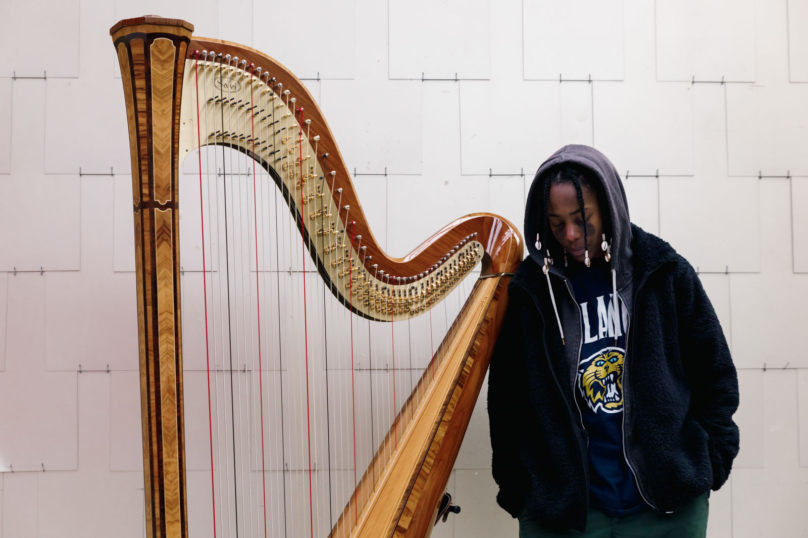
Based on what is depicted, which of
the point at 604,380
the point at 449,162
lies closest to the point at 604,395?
the point at 604,380

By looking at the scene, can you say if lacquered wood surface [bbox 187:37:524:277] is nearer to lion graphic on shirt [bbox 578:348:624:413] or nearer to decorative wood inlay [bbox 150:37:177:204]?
decorative wood inlay [bbox 150:37:177:204]

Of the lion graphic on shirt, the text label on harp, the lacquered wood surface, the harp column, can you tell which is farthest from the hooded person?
the harp column

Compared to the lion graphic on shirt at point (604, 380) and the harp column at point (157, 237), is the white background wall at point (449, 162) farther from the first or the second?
the harp column at point (157, 237)

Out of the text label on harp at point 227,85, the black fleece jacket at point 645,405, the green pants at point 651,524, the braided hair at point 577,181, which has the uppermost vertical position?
the text label on harp at point 227,85

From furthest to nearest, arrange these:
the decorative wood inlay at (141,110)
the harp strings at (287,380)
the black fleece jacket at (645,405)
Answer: the harp strings at (287,380)
the black fleece jacket at (645,405)
the decorative wood inlay at (141,110)

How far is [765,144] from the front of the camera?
2.25 m

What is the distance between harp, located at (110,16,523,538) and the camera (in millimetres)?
978

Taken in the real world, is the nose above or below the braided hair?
below

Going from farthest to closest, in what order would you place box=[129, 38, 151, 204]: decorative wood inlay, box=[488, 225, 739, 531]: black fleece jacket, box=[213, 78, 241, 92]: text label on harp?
box=[488, 225, 739, 531]: black fleece jacket
box=[213, 78, 241, 92]: text label on harp
box=[129, 38, 151, 204]: decorative wood inlay

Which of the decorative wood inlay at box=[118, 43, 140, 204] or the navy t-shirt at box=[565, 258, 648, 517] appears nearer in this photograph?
the decorative wood inlay at box=[118, 43, 140, 204]

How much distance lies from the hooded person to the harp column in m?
0.90

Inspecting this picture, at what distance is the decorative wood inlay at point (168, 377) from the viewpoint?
971 millimetres

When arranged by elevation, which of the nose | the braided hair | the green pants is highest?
the braided hair

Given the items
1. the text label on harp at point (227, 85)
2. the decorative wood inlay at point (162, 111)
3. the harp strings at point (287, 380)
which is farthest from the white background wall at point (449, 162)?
the decorative wood inlay at point (162, 111)
